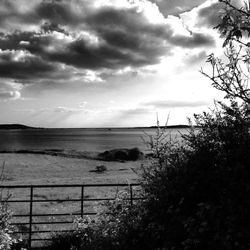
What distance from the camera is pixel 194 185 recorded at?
538 centimetres

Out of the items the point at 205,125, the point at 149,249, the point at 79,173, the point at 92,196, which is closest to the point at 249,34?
the point at 205,125

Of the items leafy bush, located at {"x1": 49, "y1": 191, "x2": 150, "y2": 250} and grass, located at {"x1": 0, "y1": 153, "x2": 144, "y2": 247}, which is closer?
leafy bush, located at {"x1": 49, "y1": 191, "x2": 150, "y2": 250}

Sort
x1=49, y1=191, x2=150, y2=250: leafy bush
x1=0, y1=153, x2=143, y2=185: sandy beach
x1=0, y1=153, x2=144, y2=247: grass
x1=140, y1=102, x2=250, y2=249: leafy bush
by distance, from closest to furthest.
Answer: x1=140, y1=102, x2=250, y2=249: leafy bush → x1=49, y1=191, x2=150, y2=250: leafy bush → x1=0, y1=153, x2=144, y2=247: grass → x1=0, y1=153, x2=143, y2=185: sandy beach

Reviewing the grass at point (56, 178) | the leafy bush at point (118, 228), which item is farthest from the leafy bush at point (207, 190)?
the grass at point (56, 178)

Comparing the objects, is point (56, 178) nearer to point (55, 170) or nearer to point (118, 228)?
point (55, 170)

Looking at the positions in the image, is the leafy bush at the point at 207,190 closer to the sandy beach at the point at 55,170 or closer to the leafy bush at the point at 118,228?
the leafy bush at the point at 118,228

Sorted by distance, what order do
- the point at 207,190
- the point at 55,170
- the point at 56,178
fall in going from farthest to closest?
the point at 55,170 → the point at 56,178 → the point at 207,190

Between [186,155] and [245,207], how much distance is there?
5.13ft

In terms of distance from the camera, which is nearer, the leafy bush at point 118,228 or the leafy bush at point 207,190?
the leafy bush at point 207,190

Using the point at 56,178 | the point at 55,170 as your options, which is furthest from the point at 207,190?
the point at 55,170

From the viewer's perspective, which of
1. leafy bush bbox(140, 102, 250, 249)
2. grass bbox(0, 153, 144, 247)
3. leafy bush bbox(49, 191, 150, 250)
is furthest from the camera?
grass bbox(0, 153, 144, 247)

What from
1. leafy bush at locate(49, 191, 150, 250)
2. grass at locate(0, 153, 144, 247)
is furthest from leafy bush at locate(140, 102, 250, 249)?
grass at locate(0, 153, 144, 247)

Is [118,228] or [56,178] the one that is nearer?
[118,228]

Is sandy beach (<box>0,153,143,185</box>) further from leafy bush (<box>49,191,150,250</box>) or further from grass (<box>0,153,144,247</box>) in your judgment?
leafy bush (<box>49,191,150,250</box>)
